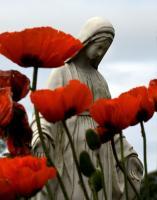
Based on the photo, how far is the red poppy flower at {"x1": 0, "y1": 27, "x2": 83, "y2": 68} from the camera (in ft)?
5.69

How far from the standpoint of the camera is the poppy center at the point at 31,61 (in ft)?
5.74

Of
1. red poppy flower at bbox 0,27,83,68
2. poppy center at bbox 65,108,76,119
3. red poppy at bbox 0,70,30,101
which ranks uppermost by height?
red poppy flower at bbox 0,27,83,68

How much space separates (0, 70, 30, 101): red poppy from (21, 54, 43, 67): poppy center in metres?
0.04

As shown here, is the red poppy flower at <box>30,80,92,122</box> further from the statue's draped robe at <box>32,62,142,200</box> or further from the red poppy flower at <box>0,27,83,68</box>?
the statue's draped robe at <box>32,62,142,200</box>

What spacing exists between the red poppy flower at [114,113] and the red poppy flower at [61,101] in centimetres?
3

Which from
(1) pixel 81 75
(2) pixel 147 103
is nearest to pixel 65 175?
(1) pixel 81 75

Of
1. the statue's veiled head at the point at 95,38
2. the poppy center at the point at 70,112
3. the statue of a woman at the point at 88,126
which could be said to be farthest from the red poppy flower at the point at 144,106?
the statue's veiled head at the point at 95,38

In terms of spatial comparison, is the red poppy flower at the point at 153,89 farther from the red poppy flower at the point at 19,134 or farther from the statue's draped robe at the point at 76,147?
the statue's draped robe at the point at 76,147

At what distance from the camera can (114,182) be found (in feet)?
19.0

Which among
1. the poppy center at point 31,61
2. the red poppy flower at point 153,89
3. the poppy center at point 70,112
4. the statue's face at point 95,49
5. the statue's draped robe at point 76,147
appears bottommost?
the statue's draped robe at point 76,147

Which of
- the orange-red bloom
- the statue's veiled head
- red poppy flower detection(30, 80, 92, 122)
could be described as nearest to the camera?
the orange-red bloom

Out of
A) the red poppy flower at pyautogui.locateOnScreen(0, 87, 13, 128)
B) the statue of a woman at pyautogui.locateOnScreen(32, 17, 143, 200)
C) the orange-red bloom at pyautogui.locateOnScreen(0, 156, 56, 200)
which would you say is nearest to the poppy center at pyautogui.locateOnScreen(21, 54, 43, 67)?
the red poppy flower at pyautogui.locateOnScreen(0, 87, 13, 128)

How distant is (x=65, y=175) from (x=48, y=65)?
3846 mm

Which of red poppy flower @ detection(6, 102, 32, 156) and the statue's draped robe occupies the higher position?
red poppy flower @ detection(6, 102, 32, 156)
